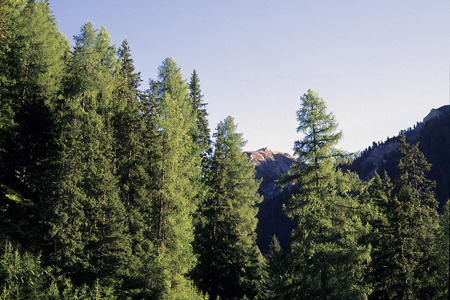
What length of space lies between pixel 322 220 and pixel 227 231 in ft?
46.4

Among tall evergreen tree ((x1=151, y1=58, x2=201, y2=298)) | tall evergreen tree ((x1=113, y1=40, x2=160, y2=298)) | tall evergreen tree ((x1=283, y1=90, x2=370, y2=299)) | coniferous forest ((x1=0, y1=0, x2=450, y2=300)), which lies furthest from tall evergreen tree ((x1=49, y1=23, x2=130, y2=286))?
tall evergreen tree ((x1=283, y1=90, x2=370, y2=299))

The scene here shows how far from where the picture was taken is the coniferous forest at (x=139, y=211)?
19.0 metres

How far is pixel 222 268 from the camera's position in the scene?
28.8 m

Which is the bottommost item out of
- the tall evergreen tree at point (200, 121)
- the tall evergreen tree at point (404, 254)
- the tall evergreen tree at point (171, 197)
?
the tall evergreen tree at point (404, 254)

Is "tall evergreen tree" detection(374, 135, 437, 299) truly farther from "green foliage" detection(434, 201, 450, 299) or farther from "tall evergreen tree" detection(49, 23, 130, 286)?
"tall evergreen tree" detection(49, 23, 130, 286)

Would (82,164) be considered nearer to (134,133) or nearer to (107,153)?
(107,153)

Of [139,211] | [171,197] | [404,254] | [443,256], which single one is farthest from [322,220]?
[139,211]

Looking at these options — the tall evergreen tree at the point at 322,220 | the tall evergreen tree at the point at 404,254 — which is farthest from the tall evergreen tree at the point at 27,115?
the tall evergreen tree at the point at 404,254

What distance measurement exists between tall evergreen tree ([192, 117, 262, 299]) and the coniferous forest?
0.49 feet

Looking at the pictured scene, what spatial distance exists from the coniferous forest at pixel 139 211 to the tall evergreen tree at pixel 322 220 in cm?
7

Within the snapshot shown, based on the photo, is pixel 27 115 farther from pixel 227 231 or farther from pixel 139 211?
pixel 227 231

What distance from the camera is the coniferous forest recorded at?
19.0 metres

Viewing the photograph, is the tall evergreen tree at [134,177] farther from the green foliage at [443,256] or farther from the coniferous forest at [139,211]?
the green foliage at [443,256]

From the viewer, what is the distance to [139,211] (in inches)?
1046
